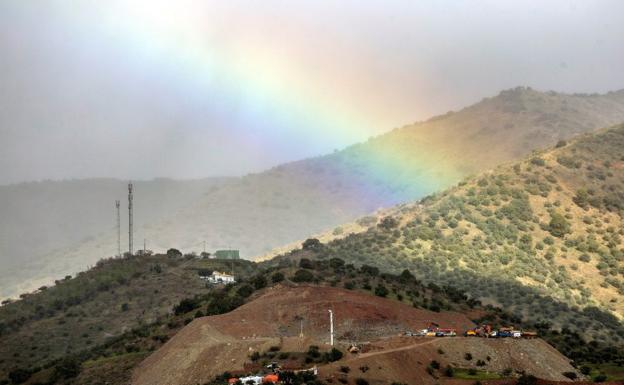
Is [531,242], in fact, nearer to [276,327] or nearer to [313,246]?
[313,246]

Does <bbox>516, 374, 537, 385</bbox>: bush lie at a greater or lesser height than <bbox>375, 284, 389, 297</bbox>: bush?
lesser

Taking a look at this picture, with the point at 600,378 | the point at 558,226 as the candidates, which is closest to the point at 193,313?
the point at 600,378

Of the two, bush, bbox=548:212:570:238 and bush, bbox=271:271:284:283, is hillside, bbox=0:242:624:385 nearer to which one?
bush, bbox=271:271:284:283

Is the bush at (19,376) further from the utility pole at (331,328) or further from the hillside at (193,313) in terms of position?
the utility pole at (331,328)

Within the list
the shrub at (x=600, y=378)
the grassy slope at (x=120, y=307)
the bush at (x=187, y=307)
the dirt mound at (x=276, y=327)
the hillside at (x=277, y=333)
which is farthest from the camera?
the bush at (x=187, y=307)

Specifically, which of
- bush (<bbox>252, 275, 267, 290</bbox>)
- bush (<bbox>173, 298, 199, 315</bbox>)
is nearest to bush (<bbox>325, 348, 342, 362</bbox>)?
bush (<bbox>252, 275, 267, 290</bbox>)

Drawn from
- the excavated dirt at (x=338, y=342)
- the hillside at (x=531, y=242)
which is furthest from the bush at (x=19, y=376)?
the hillside at (x=531, y=242)
